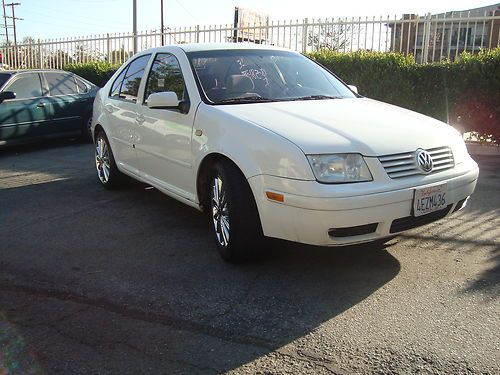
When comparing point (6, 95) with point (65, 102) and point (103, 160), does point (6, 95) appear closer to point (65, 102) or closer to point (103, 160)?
point (65, 102)

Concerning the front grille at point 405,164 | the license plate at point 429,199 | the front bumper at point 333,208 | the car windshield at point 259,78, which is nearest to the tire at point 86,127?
the car windshield at point 259,78

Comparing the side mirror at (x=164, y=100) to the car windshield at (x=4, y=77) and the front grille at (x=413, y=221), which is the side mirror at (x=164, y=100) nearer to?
the front grille at (x=413, y=221)

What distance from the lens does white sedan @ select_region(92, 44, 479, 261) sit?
3.40 meters

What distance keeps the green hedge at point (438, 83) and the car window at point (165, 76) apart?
5214 mm

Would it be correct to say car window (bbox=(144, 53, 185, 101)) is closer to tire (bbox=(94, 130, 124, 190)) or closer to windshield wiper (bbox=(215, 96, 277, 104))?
windshield wiper (bbox=(215, 96, 277, 104))

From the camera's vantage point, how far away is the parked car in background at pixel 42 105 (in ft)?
31.1

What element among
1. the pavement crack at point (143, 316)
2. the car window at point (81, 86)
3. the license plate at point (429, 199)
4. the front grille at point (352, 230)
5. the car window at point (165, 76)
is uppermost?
the car window at point (165, 76)

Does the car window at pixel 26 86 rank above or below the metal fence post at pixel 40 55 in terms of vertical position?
below

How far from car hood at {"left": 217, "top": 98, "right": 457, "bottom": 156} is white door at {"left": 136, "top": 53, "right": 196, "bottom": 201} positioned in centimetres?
52

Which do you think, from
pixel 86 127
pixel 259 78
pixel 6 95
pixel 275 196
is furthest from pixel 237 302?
pixel 86 127

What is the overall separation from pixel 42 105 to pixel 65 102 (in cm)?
51

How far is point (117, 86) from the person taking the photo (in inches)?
245

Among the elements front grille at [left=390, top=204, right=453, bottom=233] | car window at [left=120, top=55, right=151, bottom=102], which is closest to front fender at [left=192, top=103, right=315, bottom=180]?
front grille at [left=390, top=204, right=453, bottom=233]

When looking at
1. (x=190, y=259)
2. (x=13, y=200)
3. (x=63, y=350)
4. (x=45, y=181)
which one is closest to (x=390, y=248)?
(x=190, y=259)
